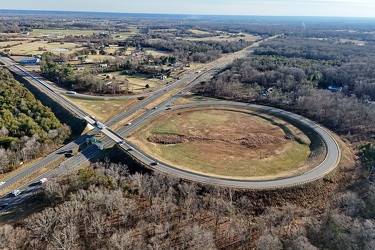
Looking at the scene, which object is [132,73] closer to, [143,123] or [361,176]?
[143,123]

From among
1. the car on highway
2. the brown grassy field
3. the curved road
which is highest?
the brown grassy field

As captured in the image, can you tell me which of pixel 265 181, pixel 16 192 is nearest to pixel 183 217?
pixel 265 181

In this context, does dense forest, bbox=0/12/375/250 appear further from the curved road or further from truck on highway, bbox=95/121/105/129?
truck on highway, bbox=95/121/105/129

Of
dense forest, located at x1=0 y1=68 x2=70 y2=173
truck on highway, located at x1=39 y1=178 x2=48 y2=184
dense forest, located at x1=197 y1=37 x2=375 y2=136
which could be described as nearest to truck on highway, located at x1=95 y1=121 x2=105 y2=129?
dense forest, located at x1=0 y1=68 x2=70 y2=173

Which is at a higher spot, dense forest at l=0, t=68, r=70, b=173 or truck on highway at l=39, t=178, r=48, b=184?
dense forest at l=0, t=68, r=70, b=173

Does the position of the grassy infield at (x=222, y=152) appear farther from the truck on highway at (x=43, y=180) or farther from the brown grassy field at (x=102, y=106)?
the truck on highway at (x=43, y=180)

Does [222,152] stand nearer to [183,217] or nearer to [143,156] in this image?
[143,156]
